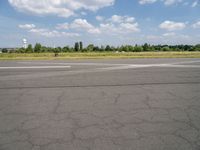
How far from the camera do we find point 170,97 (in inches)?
230

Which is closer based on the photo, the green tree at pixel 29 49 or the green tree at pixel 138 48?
the green tree at pixel 29 49

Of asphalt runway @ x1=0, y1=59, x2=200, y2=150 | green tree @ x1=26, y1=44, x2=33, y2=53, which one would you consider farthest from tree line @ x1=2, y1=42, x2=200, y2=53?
Result: asphalt runway @ x1=0, y1=59, x2=200, y2=150

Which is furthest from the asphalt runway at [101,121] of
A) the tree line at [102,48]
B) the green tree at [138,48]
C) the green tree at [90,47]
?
the green tree at [138,48]

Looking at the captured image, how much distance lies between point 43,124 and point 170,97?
3883 mm

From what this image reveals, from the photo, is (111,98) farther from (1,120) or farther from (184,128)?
(1,120)

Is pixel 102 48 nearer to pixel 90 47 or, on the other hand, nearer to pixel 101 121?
pixel 90 47

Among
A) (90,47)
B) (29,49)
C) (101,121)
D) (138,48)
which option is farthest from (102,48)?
(101,121)

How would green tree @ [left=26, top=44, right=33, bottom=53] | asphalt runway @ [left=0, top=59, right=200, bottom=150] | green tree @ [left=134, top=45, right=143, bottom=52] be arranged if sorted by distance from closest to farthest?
asphalt runway @ [left=0, top=59, right=200, bottom=150] < green tree @ [left=26, top=44, right=33, bottom=53] < green tree @ [left=134, top=45, right=143, bottom=52]

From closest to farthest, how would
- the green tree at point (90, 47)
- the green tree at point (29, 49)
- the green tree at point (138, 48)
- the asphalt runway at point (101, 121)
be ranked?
the asphalt runway at point (101, 121) < the green tree at point (29, 49) < the green tree at point (90, 47) < the green tree at point (138, 48)

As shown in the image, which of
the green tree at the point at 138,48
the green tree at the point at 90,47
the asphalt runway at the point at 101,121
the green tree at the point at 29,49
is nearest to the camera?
the asphalt runway at the point at 101,121

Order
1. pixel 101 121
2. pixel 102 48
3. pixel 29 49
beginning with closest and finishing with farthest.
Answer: pixel 101 121
pixel 29 49
pixel 102 48

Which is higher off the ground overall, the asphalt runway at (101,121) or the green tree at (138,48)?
the green tree at (138,48)

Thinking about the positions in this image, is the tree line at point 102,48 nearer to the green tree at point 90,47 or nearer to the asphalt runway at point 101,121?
the green tree at point 90,47

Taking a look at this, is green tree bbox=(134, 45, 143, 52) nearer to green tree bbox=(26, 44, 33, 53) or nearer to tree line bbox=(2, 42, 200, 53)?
tree line bbox=(2, 42, 200, 53)
